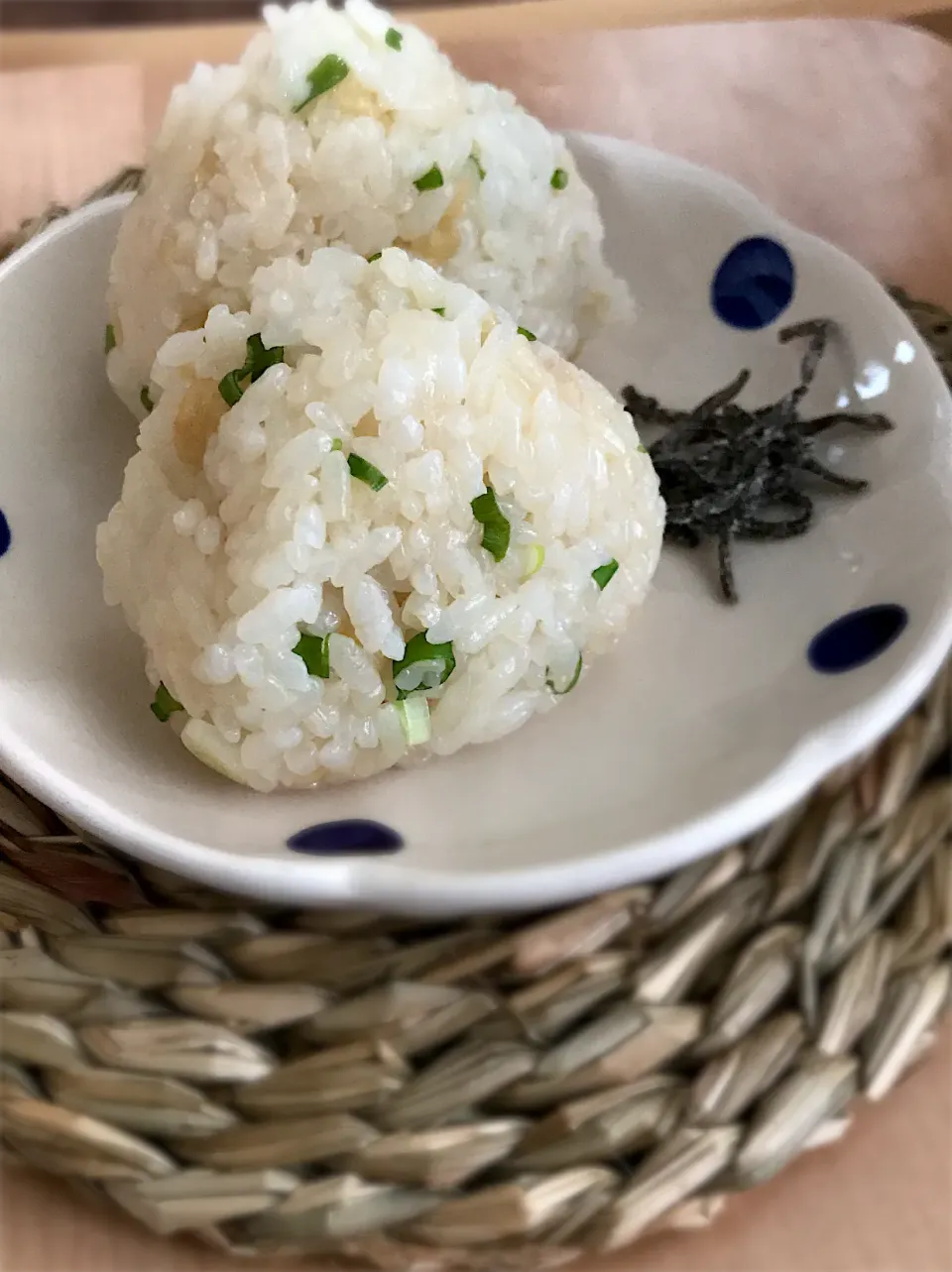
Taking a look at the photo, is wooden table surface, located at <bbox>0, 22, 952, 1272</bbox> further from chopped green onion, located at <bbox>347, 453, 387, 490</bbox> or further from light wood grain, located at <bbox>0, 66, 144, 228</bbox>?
chopped green onion, located at <bbox>347, 453, 387, 490</bbox>

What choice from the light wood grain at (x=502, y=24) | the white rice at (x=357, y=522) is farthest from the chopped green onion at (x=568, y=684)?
the light wood grain at (x=502, y=24)

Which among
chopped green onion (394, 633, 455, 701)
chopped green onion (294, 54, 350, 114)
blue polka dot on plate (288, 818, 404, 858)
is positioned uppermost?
chopped green onion (294, 54, 350, 114)

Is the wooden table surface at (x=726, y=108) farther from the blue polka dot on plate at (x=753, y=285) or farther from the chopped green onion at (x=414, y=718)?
the chopped green onion at (x=414, y=718)

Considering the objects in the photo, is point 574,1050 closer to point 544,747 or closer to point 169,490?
point 544,747

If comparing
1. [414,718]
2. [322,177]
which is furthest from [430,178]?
[414,718]

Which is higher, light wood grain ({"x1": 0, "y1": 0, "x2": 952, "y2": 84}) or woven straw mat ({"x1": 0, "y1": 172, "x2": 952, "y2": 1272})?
light wood grain ({"x1": 0, "y1": 0, "x2": 952, "y2": 84})

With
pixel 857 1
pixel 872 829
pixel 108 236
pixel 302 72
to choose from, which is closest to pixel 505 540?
pixel 872 829

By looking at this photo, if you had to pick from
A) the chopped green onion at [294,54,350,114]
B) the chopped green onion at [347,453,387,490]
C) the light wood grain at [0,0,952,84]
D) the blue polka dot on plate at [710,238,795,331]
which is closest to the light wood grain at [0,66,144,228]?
the light wood grain at [0,0,952,84]
